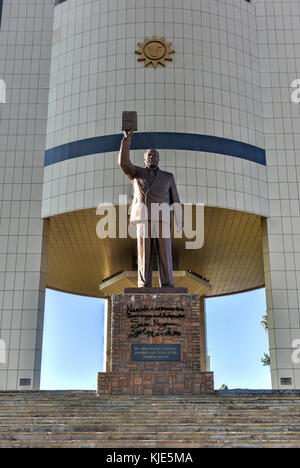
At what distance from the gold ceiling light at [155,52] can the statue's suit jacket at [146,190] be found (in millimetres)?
10085

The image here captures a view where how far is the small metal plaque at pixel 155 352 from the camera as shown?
10.8 m

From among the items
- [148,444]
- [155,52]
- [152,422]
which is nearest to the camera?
[148,444]

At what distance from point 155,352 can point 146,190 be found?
3.50 metres

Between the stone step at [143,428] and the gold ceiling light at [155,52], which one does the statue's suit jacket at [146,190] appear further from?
the gold ceiling light at [155,52]

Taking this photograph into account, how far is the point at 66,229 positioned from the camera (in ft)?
70.4

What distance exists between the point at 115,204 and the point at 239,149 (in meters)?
5.20

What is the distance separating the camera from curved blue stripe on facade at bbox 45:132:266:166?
19859mm

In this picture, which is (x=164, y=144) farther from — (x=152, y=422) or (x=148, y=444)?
(x=148, y=444)

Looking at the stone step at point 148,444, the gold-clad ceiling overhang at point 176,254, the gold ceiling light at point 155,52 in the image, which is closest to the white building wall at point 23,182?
the gold-clad ceiling overhang at point 176,254

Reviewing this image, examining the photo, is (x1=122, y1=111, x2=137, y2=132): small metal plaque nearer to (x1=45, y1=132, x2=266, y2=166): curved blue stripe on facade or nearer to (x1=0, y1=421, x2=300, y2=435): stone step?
(x1=0, y1=421, x2=300, y2=435): stone step

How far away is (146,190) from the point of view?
1177cm

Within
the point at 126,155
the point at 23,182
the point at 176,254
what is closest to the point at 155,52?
the point at 23,182

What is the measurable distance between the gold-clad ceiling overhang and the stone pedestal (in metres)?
9.00

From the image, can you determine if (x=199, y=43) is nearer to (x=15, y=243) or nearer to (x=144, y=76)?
(x=144, y=76)
